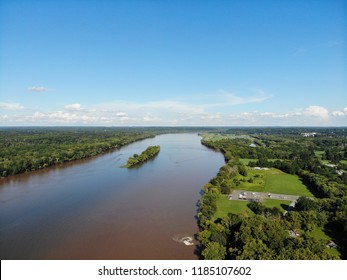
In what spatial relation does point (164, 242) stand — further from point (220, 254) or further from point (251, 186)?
point (251, 186)

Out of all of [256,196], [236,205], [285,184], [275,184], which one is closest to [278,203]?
[256,196]

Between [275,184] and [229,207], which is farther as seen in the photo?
[275,184]

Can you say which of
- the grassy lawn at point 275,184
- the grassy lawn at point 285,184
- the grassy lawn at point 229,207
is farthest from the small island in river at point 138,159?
the grassy lawn at point 229,207

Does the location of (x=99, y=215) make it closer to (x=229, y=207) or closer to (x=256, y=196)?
(x=229, y=207)

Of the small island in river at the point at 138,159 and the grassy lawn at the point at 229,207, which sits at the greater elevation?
the small island in river at the point at 138,159

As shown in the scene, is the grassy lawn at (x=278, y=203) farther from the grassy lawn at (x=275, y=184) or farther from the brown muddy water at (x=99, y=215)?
the brown muddy water at (x=99, y=215)

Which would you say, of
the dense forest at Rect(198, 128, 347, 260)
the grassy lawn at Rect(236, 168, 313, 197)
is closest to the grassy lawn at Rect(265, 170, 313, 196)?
the grassy lawn at Rect(236, 168, 313, 197)
